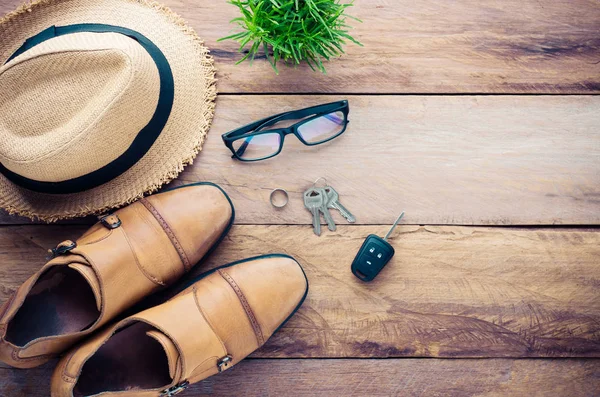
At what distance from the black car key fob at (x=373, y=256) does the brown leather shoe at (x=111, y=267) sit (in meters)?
0.28

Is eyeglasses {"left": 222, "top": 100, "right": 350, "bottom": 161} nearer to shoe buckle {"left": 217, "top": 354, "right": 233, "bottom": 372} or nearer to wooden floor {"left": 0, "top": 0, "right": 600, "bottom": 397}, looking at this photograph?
wooden floor {"left": 0, "top": 0, "right": 600, "bottom": 397}

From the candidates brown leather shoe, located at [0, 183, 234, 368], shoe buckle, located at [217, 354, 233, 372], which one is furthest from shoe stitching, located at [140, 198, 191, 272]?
shoe buckle, located at [217, 354, 233, 372]

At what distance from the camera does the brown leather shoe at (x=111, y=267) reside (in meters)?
0.74

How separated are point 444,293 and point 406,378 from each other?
199mm

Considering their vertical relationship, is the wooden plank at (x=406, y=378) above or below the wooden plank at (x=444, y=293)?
below

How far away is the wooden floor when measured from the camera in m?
0.89

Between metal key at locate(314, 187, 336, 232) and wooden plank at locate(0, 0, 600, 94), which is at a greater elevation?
wooden plank at locate(0, 0, 600, 94)

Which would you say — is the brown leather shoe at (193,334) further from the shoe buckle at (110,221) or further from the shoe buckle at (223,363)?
the shoe buckle at (110,221)

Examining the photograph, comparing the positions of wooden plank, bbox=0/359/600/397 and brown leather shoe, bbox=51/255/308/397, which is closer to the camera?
brown leather shoe, bbox=51/255/308/397

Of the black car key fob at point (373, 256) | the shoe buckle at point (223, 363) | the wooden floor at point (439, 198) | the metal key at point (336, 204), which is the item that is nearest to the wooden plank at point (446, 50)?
Result: the wooden floor at point (439, 198)

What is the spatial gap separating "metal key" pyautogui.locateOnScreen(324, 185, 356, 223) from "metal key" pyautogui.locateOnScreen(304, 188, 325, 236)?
0.05 feet

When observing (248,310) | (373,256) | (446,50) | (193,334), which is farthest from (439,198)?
(193,334)

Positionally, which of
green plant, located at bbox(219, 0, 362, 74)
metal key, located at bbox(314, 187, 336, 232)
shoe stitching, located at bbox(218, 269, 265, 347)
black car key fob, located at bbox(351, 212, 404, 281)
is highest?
green plant, located at bbox(219, 0, 362, 74)

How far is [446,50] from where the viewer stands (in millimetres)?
898
